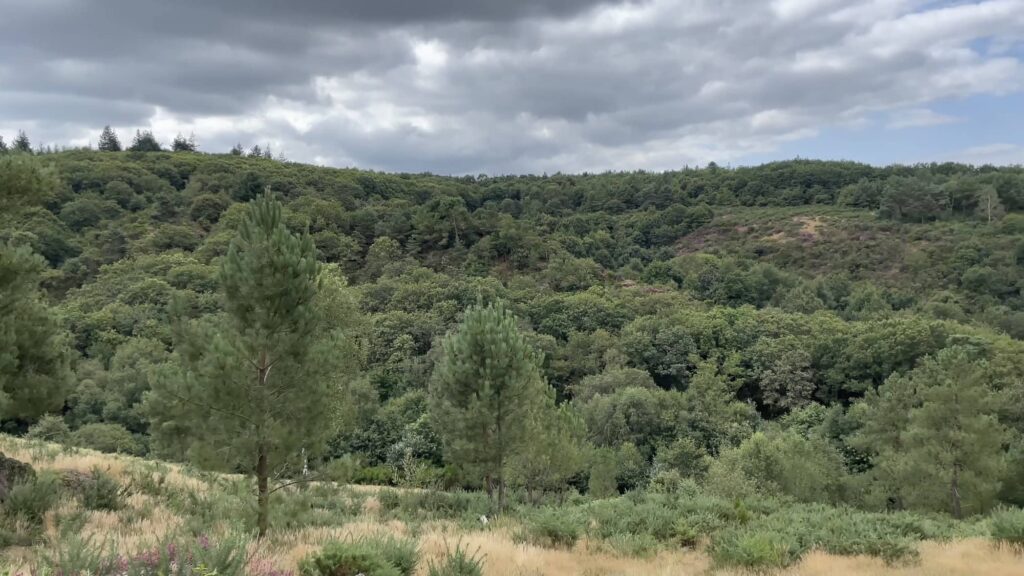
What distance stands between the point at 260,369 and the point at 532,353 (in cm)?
896

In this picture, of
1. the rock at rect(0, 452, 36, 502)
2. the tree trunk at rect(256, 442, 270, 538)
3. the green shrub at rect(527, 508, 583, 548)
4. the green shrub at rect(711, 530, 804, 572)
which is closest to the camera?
the green shrub at rect(711, 530, 804, 572)

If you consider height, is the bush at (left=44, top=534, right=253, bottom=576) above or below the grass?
above

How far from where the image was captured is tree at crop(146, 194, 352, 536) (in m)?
8.23

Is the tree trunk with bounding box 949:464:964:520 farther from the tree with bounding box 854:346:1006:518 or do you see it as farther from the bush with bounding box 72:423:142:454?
the bush with bounding box 72:423:142:454

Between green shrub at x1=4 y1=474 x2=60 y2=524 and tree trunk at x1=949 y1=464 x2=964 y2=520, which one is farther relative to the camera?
tree trunk at x1=949 y1=464 x2=964 y2=520

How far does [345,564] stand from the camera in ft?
17.9

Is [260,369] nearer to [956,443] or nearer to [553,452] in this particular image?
[553,452]

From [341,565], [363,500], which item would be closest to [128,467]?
[363,500]

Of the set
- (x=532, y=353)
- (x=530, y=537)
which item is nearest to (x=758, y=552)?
(x=530, y=537)

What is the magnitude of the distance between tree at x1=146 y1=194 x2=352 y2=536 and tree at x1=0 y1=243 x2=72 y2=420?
3878 millimetres

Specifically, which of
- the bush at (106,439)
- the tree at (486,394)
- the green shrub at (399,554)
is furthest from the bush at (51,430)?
the green shrub at (399,554)

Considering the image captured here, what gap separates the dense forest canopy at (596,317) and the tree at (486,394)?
0.09 m

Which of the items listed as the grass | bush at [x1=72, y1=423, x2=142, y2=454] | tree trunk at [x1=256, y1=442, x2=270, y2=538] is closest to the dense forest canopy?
bush at [x1=72, y1=423, x2=142, y2=454]

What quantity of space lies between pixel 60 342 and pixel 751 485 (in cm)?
2372
